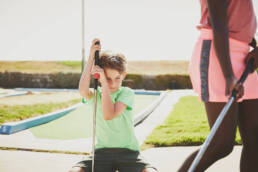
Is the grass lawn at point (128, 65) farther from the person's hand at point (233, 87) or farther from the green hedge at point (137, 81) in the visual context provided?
the person's hand at point (233, 87)

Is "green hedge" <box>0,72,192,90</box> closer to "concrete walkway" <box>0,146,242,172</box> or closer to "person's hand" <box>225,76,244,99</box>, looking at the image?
Answer: "concrete walkway" <box>0,146,242,172</box>

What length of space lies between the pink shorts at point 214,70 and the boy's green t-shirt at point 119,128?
68cm

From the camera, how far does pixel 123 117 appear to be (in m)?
2.21

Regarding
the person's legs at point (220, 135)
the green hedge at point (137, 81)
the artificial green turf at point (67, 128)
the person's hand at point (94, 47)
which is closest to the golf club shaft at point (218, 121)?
the person's legs at point (220, 135)

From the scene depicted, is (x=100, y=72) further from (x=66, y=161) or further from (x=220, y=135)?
(x=66, y=161)

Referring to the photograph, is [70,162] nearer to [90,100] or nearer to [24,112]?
Answer: [90,100]

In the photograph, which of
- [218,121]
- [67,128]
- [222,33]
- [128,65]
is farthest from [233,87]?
[128,65]

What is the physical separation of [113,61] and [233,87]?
3.26 feet

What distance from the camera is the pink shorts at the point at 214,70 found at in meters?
1.63

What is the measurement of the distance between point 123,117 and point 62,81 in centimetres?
2356

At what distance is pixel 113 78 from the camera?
217 cm

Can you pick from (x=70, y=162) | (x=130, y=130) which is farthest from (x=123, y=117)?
(x=70, y=162)

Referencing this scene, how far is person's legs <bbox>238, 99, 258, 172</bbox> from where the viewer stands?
1.71 m

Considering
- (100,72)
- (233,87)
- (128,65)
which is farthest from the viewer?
(128,65)
